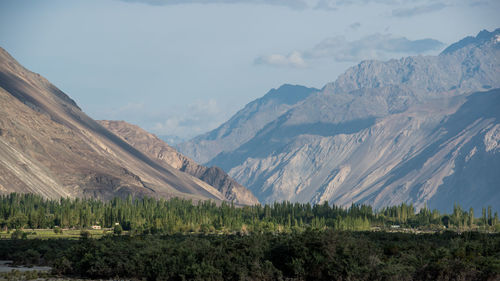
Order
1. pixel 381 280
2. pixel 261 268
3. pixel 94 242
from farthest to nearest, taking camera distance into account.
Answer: pixel 94 242 < pixel 261 268 < pixel 381 280

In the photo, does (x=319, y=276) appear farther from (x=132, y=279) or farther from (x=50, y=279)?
(x=50, y=279)

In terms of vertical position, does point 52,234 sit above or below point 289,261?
above

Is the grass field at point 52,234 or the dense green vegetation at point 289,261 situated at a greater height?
the grass field at point 52,234

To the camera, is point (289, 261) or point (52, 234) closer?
point (289, 261)

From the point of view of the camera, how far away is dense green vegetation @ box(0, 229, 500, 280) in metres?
67.5

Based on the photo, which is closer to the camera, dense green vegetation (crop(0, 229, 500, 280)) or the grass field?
dense green vegetation (crop(0, 229, 500, 280))

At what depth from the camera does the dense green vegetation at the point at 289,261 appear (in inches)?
2657

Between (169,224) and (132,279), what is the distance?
10162cm

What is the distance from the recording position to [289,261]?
7206cm

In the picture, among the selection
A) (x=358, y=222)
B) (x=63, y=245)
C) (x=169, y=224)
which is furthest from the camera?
(x=358, y=222)

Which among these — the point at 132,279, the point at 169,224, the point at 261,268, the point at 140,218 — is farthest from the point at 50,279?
the point at 140,218

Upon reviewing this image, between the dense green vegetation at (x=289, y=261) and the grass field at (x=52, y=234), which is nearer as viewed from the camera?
the dense green vegetation at (x=289, y=261)

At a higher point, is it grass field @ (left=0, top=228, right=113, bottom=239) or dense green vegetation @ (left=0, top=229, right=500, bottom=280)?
grass field @ (left=0, top=228, right=113, bottom=239)

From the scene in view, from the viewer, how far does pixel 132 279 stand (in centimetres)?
7388
